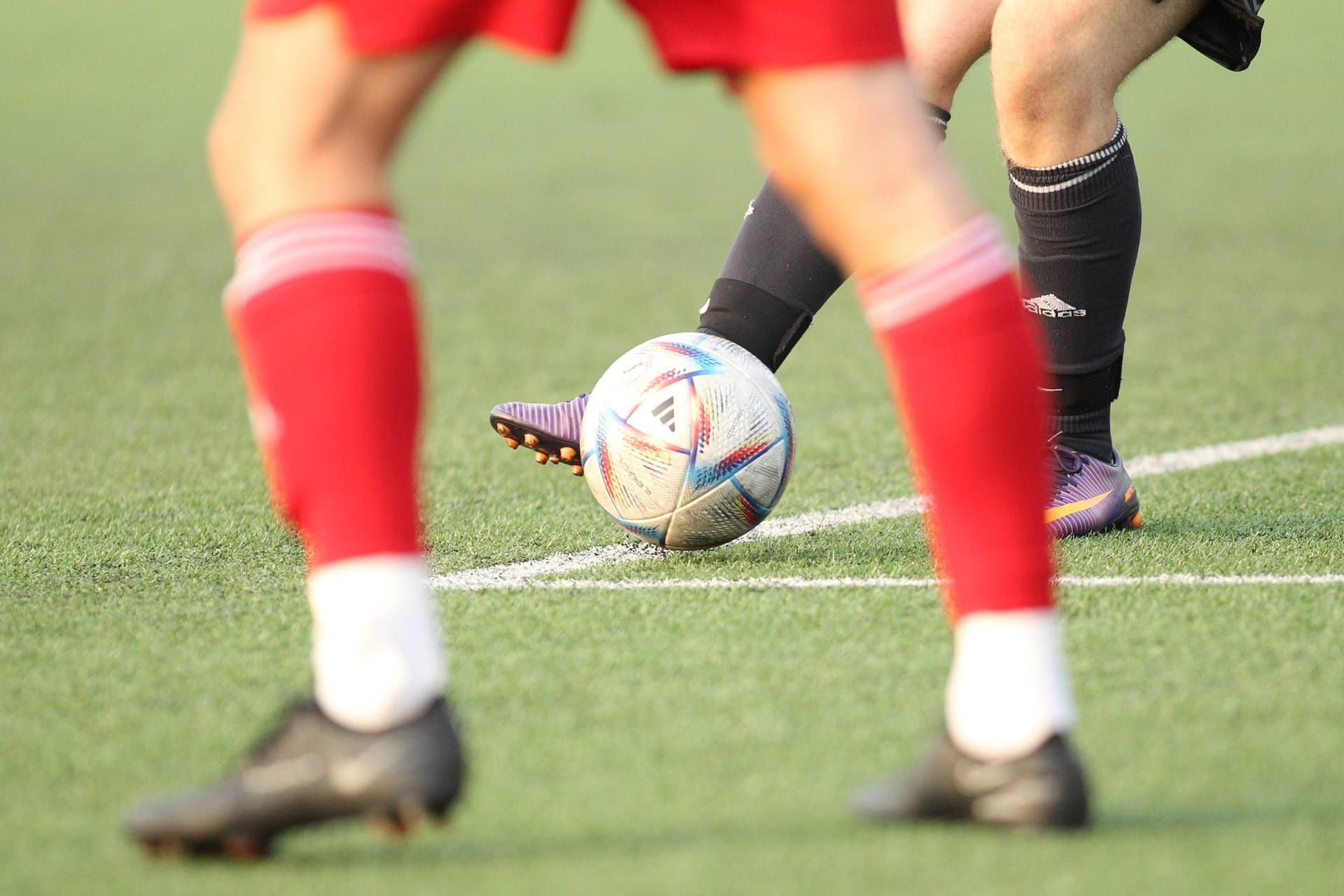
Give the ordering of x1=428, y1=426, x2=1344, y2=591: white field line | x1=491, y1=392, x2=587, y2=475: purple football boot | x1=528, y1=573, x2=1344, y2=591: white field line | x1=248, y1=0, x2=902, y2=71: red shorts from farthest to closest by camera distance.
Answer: x1=491, y1=392, x2=587, y2=475: purple football boot < x1=428, y1=426, x2=1344, y2=591: white field line < x1=528, y1=573, x2=1344, y2=591: white field line < x1=248, y1=0, x2=902, y2=71: red shorts

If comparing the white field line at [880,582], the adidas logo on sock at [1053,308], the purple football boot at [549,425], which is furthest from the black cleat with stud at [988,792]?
the adidas logo on sock at [1053,308]

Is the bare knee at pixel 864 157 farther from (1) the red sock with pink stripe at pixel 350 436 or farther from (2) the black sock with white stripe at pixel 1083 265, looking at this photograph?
(2) the black sock with white stripe at pixel 1083 265

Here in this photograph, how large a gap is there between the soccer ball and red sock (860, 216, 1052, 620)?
1.30 meters

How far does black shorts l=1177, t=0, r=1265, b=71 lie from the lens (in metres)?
3.46

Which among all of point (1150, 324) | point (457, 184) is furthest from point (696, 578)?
point (457, 184)

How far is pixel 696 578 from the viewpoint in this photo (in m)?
3.11

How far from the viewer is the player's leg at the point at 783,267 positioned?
11.2ft

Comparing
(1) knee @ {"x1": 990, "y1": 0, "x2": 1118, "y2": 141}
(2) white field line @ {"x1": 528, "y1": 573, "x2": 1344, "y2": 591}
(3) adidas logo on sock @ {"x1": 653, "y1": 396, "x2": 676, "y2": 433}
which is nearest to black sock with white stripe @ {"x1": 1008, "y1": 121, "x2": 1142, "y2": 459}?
(1) knee @ {"x1": 990, "y1": 0, "x2": 1118, "y2": 141}

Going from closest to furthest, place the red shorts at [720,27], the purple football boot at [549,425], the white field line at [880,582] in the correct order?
the red shorts at [720,27] < the white field line at [880,582] < the purple football boot at [549,425]

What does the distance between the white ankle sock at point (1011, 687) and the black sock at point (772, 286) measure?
1.60 metres

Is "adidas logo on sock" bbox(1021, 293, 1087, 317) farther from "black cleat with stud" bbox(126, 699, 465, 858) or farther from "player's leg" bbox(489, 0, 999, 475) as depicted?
"black cleat with stud" bbox(126, 699, 465, 858)

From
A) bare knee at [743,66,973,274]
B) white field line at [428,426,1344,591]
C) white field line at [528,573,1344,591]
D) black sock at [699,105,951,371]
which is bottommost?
white field line at [428,426,1344,591]

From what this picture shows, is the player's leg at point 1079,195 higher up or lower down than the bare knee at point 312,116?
lower down

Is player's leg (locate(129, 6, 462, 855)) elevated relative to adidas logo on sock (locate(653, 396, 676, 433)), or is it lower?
elevated
